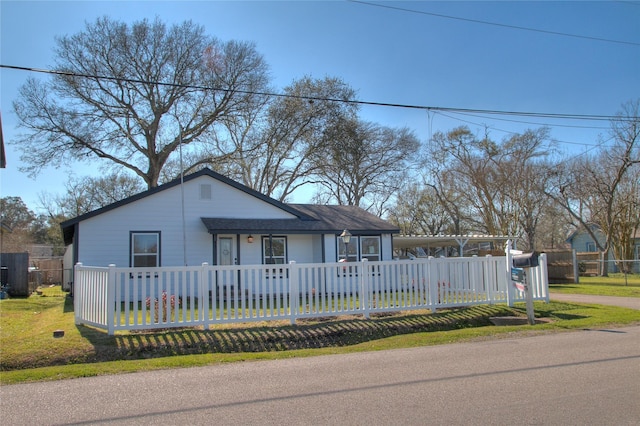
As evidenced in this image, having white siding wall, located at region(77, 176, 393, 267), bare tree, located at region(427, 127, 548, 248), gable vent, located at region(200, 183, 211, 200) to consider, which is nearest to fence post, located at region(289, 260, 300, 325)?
white siding wall, located at region(77, 176, 393, 267)

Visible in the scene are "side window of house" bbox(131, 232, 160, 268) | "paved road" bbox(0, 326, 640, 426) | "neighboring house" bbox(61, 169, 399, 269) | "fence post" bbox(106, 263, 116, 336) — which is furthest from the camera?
"side window of house" bbox(131, 232, 160, 268)

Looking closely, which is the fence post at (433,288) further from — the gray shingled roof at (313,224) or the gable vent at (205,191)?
the gable vent at (205,191)

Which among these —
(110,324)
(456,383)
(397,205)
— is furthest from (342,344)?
(397,205)

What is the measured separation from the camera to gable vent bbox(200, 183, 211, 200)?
719 inches

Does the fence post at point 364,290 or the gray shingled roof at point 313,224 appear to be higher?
the gray shingled roof at point 313,224

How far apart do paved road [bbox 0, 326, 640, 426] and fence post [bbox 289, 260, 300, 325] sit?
2.48m

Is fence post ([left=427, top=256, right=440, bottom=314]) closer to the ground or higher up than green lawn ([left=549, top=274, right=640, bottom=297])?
higher up

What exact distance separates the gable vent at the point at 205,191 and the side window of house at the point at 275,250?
8.75ft

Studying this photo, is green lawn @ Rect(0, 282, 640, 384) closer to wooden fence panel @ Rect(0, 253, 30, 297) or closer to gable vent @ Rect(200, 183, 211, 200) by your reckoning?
gable vent @ Rect(200, 183, 211, 200)

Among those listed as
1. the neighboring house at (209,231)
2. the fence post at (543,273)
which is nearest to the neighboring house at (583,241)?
the neighboring house at (209,231)

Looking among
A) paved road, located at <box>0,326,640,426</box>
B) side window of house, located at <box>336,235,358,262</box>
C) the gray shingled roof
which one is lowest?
paved road, located at <box>0,326,640,426</box>

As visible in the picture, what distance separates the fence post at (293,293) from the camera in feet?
33.4

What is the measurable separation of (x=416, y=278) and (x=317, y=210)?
37.2 ft

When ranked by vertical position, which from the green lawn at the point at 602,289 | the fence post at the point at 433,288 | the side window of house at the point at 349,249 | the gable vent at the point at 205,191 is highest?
the gable vent at the point at 205,191
